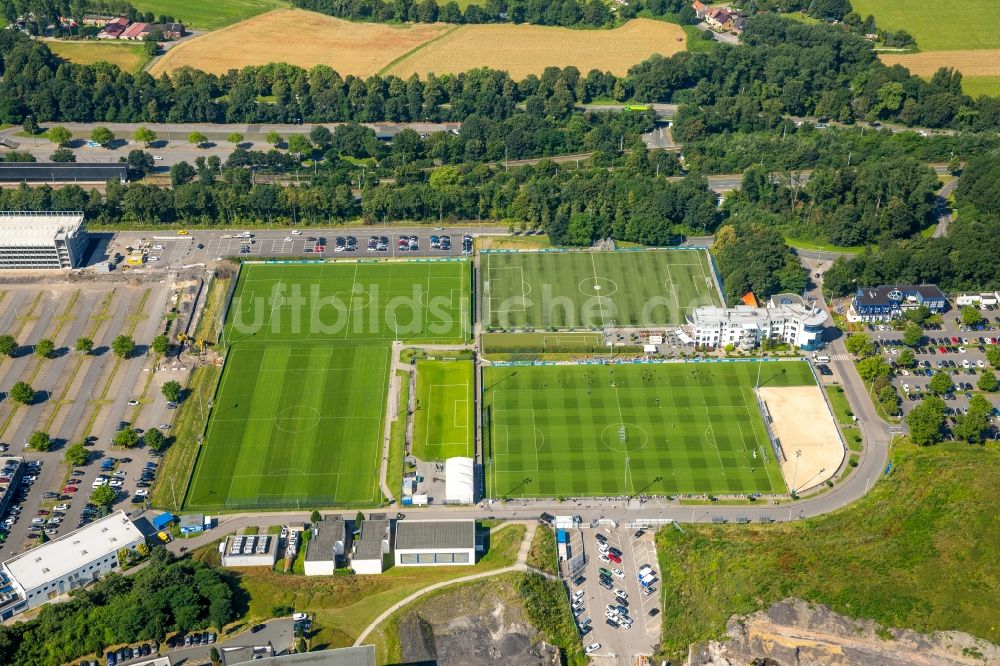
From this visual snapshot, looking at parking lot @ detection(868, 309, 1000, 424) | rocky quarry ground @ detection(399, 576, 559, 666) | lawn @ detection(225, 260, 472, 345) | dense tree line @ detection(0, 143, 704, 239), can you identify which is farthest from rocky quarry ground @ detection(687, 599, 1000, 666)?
dense tree line @ detection(0, 143, 704, 239)

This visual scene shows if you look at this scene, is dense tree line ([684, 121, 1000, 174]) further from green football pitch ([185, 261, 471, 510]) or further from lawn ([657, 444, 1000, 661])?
lawn ([657, 444, 1000, 661])

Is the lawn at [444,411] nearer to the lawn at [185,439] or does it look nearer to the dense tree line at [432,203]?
the lawn at [185,439]

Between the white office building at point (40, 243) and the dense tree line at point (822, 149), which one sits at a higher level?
the dense tree line at point (822, 149)

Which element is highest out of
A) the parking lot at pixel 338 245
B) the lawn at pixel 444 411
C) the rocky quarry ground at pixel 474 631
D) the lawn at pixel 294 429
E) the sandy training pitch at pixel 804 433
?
the rocky quarry ground at pixel 474 631

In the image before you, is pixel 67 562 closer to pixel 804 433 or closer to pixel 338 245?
pixel 338 245

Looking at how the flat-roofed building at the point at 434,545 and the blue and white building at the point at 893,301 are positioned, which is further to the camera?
the blue and white building at the point at 893,301

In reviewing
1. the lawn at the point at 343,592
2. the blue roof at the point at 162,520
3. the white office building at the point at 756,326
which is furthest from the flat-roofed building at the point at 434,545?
the white office building at the point at 756,326
